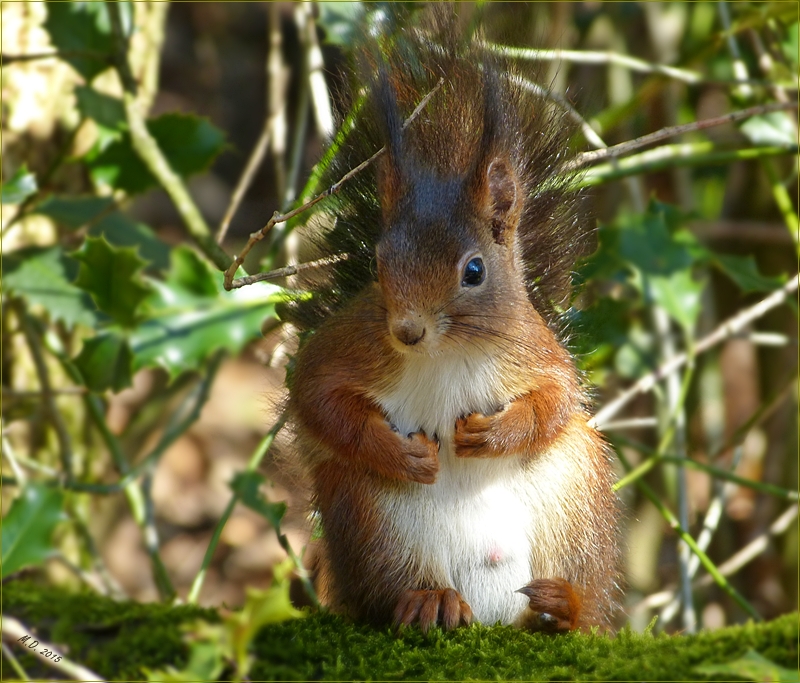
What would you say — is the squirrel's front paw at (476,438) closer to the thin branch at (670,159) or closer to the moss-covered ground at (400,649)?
the moss-covered ground at (400,649)

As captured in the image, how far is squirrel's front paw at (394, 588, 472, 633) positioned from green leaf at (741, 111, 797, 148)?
135 centimetres

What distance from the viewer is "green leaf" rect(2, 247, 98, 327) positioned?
6.19 ft

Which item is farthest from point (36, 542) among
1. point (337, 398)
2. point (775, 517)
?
point (775, 517)

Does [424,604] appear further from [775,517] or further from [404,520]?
[775,517]

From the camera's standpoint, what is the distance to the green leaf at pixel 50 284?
1886 millimetres

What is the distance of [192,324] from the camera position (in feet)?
5.71

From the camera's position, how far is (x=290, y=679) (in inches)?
39.6

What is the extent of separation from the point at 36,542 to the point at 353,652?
514mm

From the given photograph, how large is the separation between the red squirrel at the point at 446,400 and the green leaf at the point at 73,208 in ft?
2.95

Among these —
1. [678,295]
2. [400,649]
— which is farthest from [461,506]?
[678,295]

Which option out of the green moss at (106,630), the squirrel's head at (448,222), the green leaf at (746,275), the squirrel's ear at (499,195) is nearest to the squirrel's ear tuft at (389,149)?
the squirrel's head at (448,222)

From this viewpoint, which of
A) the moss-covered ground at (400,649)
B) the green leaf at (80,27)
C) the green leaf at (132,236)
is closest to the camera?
the moss-covered ground at (400,649)

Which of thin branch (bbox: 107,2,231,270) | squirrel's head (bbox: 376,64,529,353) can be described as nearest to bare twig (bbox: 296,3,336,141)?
thin branch (bbox: 107,2,231,270)

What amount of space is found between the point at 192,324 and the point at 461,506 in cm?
71
